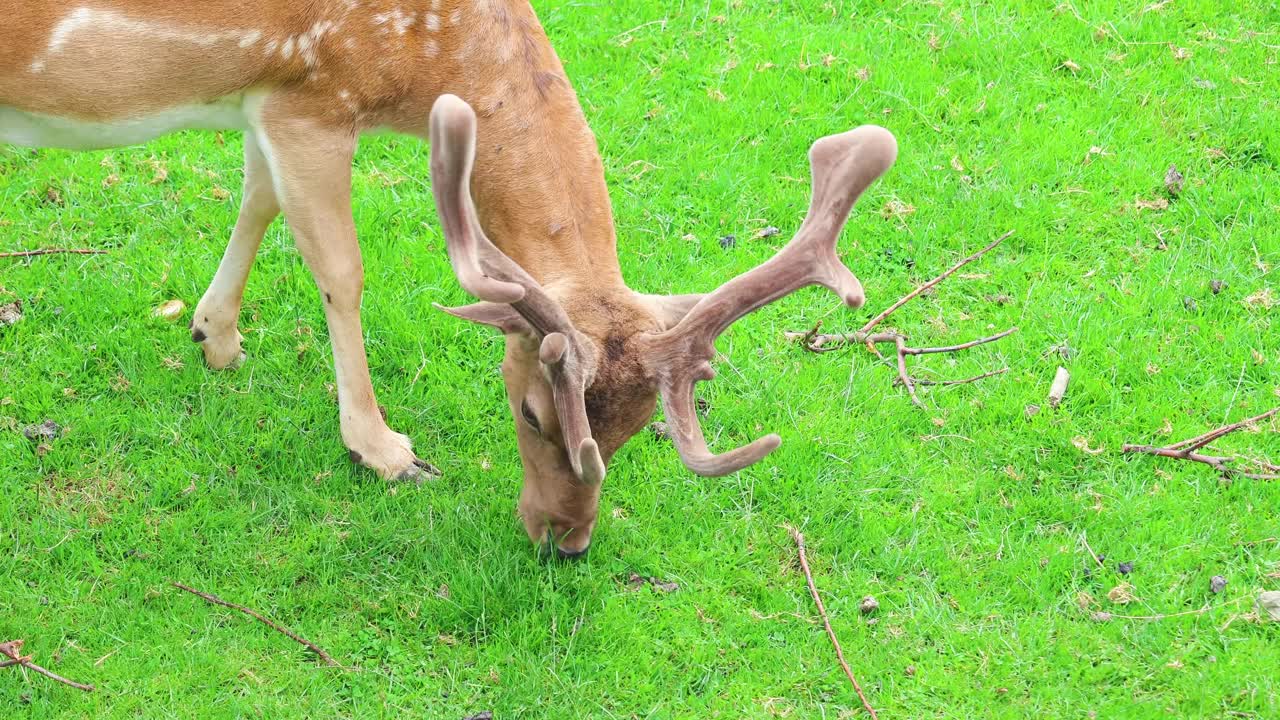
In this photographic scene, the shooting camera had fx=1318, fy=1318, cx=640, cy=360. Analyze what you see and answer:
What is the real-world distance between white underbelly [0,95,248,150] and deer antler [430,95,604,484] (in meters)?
1.27

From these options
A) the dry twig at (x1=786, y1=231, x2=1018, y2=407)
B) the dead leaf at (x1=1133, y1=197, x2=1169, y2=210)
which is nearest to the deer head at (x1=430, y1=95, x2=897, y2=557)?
the dry twig at (x1=786, y1=231, x2=1018, y2=407)

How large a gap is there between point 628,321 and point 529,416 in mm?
457

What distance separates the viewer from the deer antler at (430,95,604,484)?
11.5 feet

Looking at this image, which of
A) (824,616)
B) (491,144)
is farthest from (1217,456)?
(491,144)

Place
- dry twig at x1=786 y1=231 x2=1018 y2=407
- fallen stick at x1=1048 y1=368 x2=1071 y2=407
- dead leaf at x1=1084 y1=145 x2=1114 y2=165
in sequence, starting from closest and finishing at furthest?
fallen stick at x1=1048 y1=368 x2=1071 y2=407 < dry twig at x1=786 y1=231 x2=1018 y2=407 < dead leaf at x1=1084 y1=145 x2=1114 y2=165

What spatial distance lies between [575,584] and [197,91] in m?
2.11

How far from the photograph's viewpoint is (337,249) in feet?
15.5

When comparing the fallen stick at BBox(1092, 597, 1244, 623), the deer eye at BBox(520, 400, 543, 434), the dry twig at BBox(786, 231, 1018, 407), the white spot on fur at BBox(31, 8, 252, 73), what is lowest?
the fallen stick at BBox(1092, 597, 1244, 623)

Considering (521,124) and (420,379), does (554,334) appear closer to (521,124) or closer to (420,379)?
(521,124)

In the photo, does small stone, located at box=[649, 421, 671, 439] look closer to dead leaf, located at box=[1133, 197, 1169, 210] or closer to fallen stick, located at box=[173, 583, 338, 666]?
fallen stick, located at box=[173, 583, 338, 666]

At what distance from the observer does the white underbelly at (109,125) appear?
14.5ft

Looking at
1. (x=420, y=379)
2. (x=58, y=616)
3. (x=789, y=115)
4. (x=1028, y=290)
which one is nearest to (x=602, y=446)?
(x=420, y=379)

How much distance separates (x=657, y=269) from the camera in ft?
19.2

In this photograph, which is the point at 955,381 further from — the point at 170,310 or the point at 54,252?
the point at 54,252
